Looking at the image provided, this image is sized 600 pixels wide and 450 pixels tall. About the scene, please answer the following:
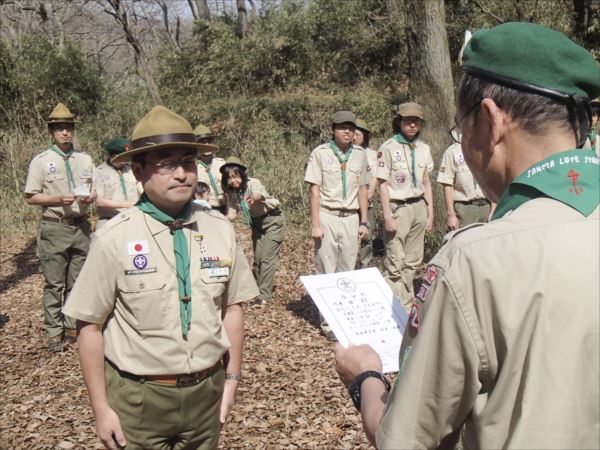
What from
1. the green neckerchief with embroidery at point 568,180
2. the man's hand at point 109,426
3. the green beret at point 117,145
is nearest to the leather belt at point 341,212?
the green beret at point 117,145

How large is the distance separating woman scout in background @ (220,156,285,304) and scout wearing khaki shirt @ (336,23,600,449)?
5980mm

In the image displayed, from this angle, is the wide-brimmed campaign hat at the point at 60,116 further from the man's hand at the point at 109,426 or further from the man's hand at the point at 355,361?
the man's hand at the point at 355,361

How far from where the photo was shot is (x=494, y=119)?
143 cm

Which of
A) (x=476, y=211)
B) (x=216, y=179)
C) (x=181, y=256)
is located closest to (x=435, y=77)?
(x=476, y=211)

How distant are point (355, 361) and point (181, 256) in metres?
1.32

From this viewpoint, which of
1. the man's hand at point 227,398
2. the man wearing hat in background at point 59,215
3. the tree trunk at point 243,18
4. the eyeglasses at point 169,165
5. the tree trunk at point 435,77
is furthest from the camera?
the tree trunk at point 243,18

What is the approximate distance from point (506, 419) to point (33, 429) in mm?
5016

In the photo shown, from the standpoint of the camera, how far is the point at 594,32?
1501 centimetres

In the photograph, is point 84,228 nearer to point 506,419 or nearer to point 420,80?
point 420,80

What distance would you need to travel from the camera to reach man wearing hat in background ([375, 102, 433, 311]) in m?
7.13

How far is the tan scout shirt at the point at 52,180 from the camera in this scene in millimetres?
7039

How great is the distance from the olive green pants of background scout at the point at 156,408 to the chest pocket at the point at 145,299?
0.29 meters

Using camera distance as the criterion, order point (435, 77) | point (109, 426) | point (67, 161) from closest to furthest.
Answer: point (109, 426) < point (67, 161) < point (435, 77)

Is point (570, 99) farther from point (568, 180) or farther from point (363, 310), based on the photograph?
point (363, 310)
